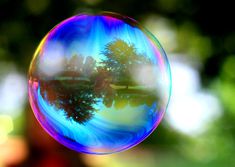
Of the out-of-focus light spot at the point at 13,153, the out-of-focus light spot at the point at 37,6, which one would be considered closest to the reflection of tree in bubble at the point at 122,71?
the out-of-focus light spot at the point at 37,6

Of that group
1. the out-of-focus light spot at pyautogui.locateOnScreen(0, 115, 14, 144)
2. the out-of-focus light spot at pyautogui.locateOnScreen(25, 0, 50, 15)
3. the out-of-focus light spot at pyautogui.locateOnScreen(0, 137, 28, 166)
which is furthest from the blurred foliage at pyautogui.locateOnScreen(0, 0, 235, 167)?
the out-of-focus light spot at pyautogui.locateOnScreen(0, 115, 14, 144)

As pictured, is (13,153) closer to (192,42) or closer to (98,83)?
(192,42)

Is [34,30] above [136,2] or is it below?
Answer: below

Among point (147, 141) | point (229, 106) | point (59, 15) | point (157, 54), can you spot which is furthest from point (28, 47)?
point (147, 141)

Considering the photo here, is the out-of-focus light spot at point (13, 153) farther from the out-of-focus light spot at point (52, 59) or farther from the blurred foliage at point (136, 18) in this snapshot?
the out-of-focus light spot at point (52, 59)

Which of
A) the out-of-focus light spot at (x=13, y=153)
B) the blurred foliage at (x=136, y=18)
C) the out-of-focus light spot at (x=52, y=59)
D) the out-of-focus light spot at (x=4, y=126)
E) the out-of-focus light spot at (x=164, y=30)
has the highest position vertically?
the out-of-focus light spot at (x=164, y=30)

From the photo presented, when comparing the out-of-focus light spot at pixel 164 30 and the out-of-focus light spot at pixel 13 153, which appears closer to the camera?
the out-of-focus light spot at pixel 164 30

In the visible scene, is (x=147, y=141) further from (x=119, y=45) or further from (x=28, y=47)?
(x=119, y=45)

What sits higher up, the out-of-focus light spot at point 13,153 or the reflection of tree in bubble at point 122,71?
the reflection of tree in bubble at point 122,71
